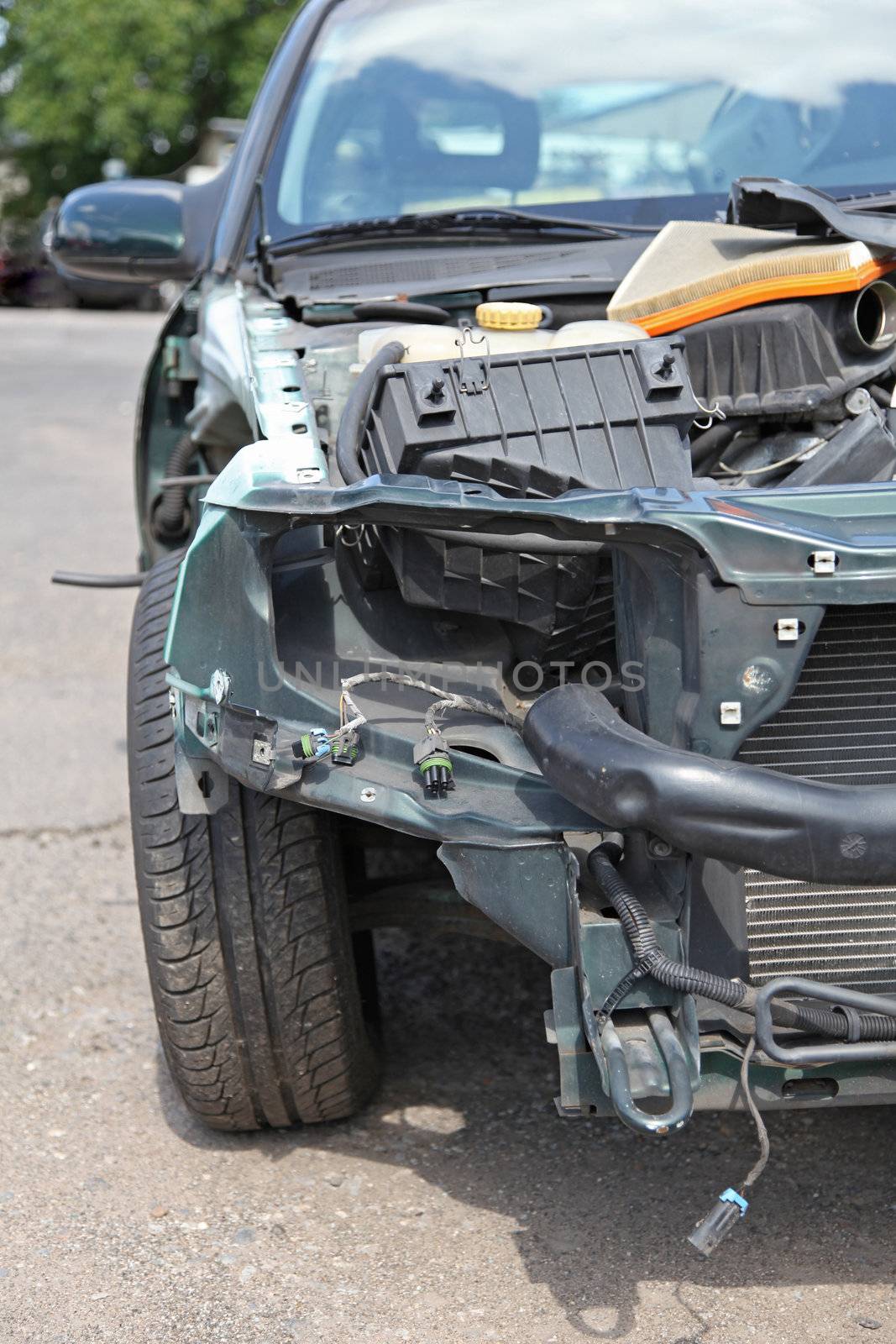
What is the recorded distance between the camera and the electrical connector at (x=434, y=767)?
195 centimetres

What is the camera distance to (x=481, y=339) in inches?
96.9

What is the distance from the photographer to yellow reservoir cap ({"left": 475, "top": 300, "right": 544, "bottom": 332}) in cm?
254

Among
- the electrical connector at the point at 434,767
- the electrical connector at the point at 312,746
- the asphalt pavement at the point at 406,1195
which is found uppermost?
the electrical connector at the point at 312,746

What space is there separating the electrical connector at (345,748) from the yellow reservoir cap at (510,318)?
2.91ft

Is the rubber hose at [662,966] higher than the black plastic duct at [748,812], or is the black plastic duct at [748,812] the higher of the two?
the black plastic duct at [748,812]

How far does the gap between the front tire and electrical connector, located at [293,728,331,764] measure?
0.86ft

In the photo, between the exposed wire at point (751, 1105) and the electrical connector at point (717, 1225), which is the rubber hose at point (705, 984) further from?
the electrical connector at point (717, 1225)

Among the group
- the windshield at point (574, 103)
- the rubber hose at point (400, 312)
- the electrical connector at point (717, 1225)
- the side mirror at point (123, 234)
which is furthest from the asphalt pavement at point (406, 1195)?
the windshield at point (574, 103)

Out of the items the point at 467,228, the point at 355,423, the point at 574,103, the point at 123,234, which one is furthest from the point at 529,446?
the point at 123,234

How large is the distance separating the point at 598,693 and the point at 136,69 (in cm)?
3333

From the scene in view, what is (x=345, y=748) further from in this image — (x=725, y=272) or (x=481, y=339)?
(x=725, y=272)

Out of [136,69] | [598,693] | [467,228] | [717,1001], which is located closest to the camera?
[717,1001]

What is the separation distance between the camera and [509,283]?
284cm

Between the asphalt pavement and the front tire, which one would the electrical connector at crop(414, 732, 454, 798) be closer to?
the front tire
